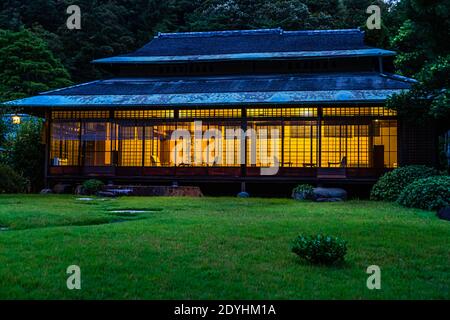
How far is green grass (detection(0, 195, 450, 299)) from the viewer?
6.66 m

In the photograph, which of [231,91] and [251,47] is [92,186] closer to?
[231,91]

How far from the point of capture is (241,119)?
25.4 meters

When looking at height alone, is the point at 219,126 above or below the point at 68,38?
below

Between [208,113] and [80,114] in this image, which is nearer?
[208,113]

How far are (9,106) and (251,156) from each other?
11923 millimetres

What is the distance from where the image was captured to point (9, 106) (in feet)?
85.9

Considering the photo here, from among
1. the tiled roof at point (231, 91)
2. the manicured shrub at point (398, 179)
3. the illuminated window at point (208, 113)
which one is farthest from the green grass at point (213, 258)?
the illuminated window at point (208, 113)

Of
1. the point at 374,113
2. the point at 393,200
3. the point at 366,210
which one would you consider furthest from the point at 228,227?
the point at 374,113

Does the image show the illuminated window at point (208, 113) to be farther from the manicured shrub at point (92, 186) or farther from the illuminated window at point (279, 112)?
the manicured shrub at point (92, 186)

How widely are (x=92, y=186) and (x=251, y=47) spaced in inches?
490

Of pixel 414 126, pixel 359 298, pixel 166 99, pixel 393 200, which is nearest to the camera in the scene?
pixel 359 298

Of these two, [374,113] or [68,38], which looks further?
[68,38]

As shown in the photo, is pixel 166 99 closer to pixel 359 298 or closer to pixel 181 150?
pixel 181 150

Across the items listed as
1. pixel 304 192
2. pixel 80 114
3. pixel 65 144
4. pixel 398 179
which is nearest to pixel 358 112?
pixel 398 179
